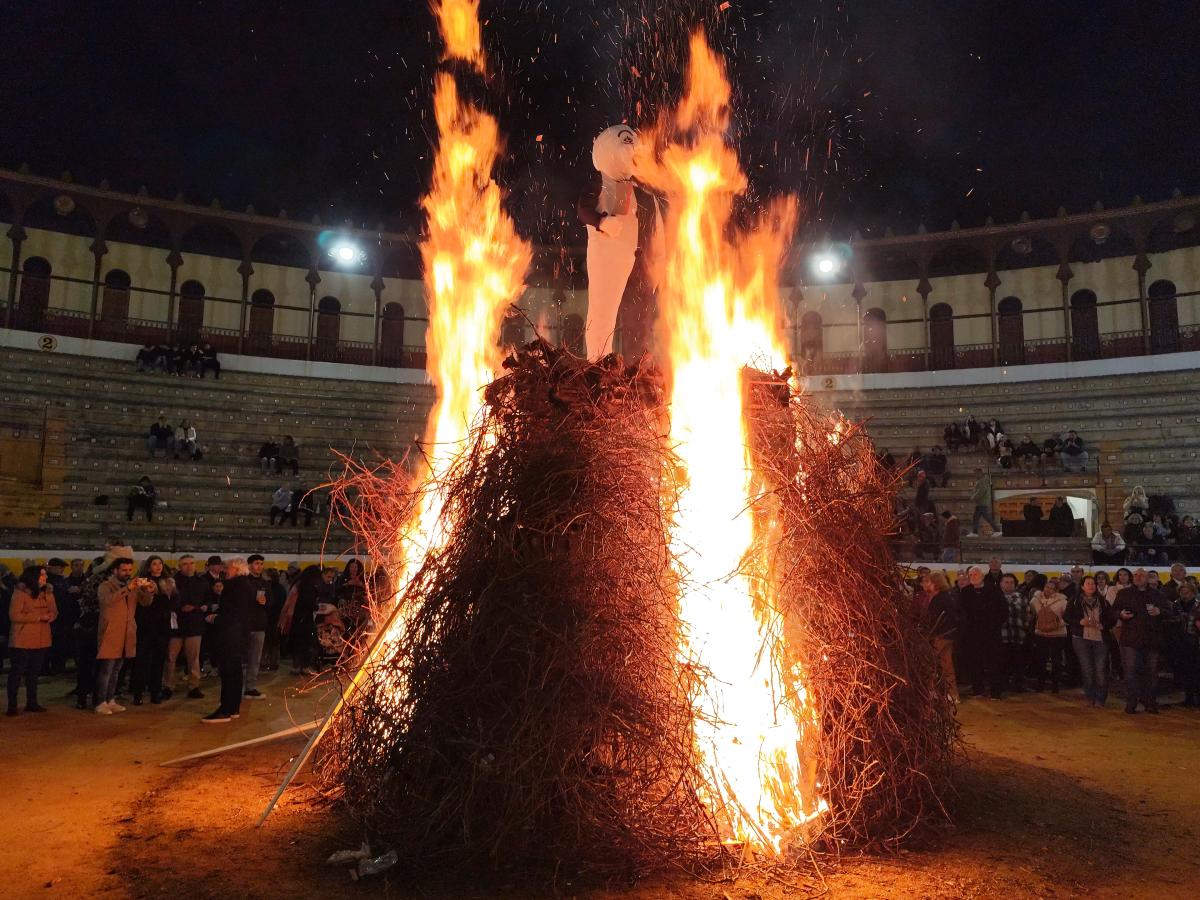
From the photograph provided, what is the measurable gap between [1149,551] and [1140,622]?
24.9 feet

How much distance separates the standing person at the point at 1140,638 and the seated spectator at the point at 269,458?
829 inches

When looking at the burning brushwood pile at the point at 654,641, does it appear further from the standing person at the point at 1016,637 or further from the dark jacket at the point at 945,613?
the standing person at the point at 1016,637

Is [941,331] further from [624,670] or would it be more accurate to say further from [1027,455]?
[624,670]

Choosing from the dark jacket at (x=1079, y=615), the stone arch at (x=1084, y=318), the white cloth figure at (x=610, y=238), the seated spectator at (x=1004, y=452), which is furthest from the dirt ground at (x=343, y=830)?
the stone arch at (x=1084, y=318)

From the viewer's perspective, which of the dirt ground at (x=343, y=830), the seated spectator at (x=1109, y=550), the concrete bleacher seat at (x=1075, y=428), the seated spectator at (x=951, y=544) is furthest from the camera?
the concrete bleacher seat at (x=1075, y=428)

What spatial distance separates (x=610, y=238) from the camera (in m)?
6.38

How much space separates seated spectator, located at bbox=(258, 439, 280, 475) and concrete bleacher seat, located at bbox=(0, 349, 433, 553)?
228mm

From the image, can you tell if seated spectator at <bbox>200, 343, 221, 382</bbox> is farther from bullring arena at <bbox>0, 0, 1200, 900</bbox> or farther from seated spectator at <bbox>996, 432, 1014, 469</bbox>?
seated spectator at <bbox>996, 432, 1014, 469</bbox>

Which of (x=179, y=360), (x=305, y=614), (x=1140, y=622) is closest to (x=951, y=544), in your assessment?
(x=1140, y=622)

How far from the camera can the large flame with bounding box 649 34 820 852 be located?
499cm

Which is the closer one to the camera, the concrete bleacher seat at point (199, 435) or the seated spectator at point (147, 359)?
the concrete bleacher seat at point (199, 435)

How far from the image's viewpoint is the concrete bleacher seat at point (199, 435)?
21.4 m

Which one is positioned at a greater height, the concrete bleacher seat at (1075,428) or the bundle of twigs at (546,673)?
the concrete bleacher seat at (1075,428)

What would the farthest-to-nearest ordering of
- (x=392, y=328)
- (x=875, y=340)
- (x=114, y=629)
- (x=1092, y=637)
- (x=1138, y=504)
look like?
(x=392, y=328) < (x=875, y=340) < (x=1138, y=504) < (x=1092, y=637) < (x=114, y=629)
